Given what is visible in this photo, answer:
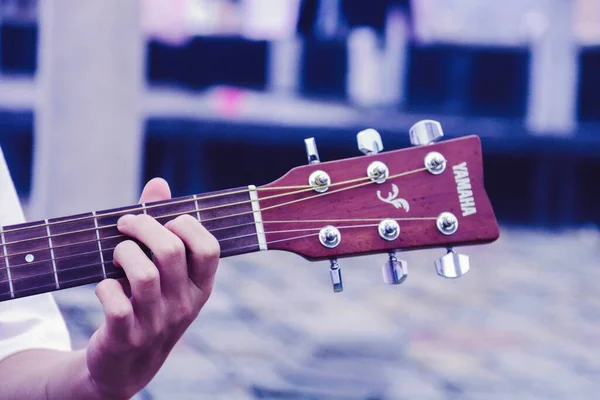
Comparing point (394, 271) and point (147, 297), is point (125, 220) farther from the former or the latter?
point (394, 271)

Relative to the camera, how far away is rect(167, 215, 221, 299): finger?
1229 mm

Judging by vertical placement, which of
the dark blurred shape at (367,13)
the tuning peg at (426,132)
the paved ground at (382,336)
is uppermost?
the dark blurred shape at (367,13)

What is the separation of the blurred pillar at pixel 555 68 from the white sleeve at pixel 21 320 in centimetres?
844

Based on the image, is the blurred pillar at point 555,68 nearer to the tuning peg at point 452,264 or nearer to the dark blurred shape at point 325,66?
the dark blurred shape at point 325,66

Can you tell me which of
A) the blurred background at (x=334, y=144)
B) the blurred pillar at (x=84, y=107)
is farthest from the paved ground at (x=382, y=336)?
the blurred pillar at (x=84, y=107)

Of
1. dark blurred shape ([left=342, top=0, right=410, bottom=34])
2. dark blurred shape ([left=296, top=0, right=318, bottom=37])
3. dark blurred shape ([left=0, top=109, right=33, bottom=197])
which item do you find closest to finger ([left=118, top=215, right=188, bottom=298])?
dark blurred shape ([left=296, top=0, right=318, bottom=37])

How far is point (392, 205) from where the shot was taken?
1388 millimetres

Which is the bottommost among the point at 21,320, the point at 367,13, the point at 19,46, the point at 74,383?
the point at 74,383

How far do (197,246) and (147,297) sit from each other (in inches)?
3.9

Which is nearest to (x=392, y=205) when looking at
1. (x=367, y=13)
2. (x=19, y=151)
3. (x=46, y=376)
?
(x=46, y=376)

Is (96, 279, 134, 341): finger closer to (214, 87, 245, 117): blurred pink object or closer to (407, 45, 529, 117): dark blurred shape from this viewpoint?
(214, 87, 245, 117): blurred pink object

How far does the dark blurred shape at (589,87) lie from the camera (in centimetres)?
995

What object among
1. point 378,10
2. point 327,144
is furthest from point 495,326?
point 327,144

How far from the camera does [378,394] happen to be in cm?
286
